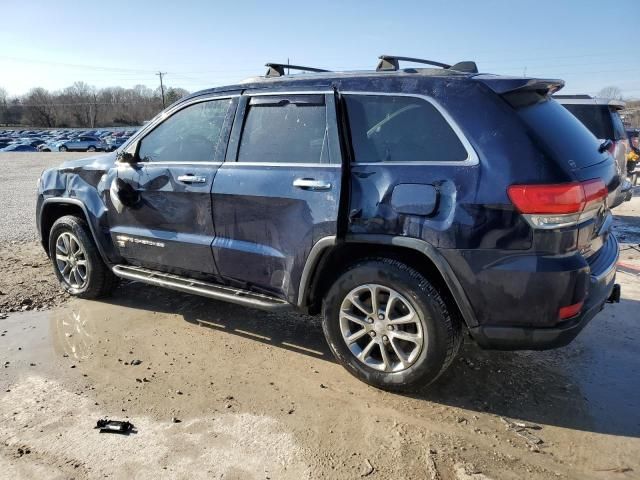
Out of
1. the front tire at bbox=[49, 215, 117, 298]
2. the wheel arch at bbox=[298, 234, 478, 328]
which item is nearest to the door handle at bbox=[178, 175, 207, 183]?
the wheel arch at bbox=[298, 234, 478, 328]

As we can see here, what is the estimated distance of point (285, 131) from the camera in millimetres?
3582

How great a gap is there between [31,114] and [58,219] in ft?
425

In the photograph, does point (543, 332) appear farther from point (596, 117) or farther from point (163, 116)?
point (596, 117)

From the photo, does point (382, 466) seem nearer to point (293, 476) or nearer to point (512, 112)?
point (293, 476)

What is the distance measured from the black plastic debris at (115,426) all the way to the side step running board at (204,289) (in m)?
1.10

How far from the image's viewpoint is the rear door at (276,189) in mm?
3268

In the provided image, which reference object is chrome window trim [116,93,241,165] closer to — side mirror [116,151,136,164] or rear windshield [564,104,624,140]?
side mirror [116,151,136,164]

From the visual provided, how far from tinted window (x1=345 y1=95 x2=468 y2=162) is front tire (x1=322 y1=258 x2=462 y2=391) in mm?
672

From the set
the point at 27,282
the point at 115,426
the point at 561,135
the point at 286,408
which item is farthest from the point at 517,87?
the point at 27,282

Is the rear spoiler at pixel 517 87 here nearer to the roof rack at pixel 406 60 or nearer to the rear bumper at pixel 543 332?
the roof rack at pixel 406 60

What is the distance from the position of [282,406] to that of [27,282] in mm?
3709

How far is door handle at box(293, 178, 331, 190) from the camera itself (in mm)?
3199

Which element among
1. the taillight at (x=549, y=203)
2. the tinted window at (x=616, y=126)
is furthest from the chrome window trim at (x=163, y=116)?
the tinted window at (x=616, y=126)

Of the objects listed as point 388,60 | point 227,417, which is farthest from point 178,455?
point 388,60
